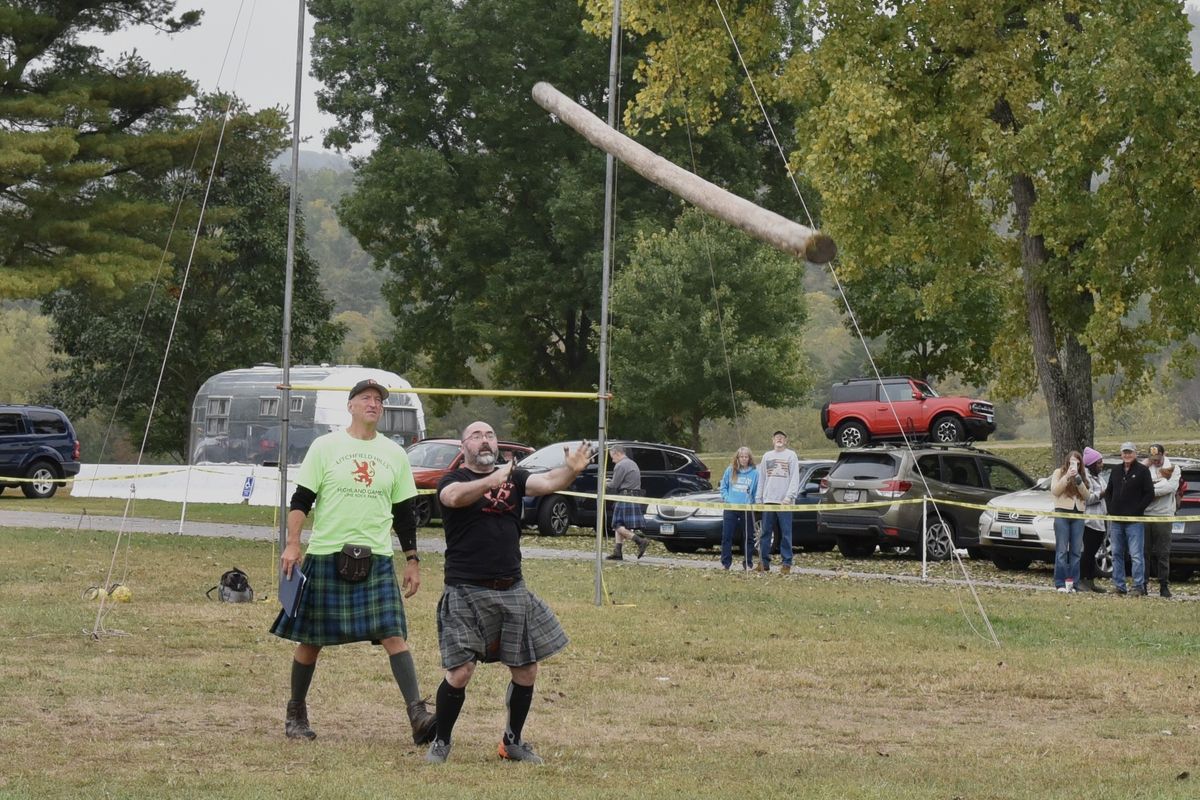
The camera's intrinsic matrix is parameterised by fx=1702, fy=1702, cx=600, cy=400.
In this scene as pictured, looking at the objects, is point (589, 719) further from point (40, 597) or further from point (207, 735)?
point (40, 597)

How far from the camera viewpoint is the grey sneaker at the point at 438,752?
311 inches

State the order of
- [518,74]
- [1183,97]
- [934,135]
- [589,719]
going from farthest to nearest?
[518,74]
[934,135]
[1183,97]
[589,719]

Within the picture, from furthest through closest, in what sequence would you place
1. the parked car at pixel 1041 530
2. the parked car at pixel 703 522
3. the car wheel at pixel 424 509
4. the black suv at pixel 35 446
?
the black suv at pixel 35 446 → the car wheel at pixel 424 509 → the parked car at pixel 703 522 → the parked car at pixel 1041 530

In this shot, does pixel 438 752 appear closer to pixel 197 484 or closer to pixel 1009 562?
pixel 1009 562

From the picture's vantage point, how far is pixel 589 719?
30.5 ft

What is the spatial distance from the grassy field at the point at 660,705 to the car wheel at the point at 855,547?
791 cm

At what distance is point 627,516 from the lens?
76.0ft

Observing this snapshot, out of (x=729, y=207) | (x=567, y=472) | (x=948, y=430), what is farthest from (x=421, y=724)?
(x=948, y=430)

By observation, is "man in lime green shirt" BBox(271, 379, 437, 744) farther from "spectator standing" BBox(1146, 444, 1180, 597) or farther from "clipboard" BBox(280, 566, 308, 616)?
"spectator standing" BBox(1146, 444, 1180, 597)

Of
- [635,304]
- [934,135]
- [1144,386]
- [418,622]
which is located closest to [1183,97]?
[934,135]

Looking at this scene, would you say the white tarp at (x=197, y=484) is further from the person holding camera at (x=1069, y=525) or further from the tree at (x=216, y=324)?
the person holding camera at (x=1069, y=525)

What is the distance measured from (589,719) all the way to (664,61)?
1945 centimetres

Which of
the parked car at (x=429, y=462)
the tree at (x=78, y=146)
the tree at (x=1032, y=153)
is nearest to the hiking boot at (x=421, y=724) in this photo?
the tree at (x=1032, y=153)

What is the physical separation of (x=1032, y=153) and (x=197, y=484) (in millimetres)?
17896
